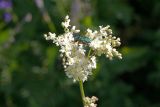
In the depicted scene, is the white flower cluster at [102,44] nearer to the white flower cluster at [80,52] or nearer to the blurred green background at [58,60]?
the white flower cluster at [80,52]

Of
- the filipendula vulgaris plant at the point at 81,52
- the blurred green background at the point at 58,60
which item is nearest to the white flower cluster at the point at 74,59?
the filipendula vulgaris plant at the point at 81,52

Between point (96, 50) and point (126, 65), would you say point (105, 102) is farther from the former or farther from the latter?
point (96, 50)

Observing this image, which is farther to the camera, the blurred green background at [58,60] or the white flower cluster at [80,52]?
the blurred green background at [58,60]

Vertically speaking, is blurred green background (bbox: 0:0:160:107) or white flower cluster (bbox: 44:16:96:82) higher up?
blurred green background (bbox: 0:0:160:107)

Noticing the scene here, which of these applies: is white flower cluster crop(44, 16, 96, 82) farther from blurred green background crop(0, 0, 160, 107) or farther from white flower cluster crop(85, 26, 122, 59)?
blurred green background crop(0, 0, 160, 107)

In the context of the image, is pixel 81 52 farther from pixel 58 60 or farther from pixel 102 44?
pixel 58 60

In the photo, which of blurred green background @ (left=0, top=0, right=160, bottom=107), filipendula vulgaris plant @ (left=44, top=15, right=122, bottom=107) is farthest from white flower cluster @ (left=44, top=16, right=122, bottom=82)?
blurred green background @ (left=0, top=0, right=160, bottom=107)

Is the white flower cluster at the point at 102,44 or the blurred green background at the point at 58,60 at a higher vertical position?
the blurred green background at the point at 58,60

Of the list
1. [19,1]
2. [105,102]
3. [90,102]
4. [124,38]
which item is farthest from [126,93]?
[90,102]

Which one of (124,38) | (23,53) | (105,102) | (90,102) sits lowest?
(90,102)
